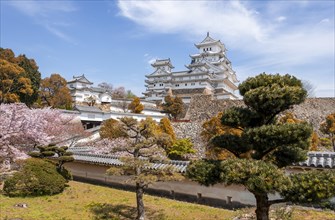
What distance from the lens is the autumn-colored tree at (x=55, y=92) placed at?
3449 cm

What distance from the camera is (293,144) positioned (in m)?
5.42

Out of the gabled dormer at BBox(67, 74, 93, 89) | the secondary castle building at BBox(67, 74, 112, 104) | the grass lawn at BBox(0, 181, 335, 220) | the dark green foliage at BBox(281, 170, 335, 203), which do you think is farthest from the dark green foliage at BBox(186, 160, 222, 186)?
the gabled dormer at BBox(67, 74, 93, 89)

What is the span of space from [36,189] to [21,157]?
112 inches

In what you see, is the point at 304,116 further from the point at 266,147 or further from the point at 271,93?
the point at 271,93

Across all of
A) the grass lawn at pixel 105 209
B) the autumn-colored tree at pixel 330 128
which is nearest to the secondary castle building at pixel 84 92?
the autumn-colored tree at pixel 330 128

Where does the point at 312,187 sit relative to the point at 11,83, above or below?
below

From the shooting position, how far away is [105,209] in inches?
337

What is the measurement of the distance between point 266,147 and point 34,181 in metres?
8.28

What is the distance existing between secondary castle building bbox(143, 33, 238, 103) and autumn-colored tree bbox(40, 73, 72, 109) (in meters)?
18.1

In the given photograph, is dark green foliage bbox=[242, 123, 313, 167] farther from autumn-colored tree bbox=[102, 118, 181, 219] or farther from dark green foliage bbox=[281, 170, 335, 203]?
autumn-colored tree bbox=[102, 118, 181, 219]

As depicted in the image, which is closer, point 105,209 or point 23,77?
point 105,209

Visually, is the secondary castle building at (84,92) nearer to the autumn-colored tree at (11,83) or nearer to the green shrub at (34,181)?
the autumn-colored tree at (11,83)

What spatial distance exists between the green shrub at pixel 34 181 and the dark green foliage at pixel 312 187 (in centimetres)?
842

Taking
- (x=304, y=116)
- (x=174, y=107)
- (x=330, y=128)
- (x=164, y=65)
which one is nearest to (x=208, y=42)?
(x=164, y=65)
